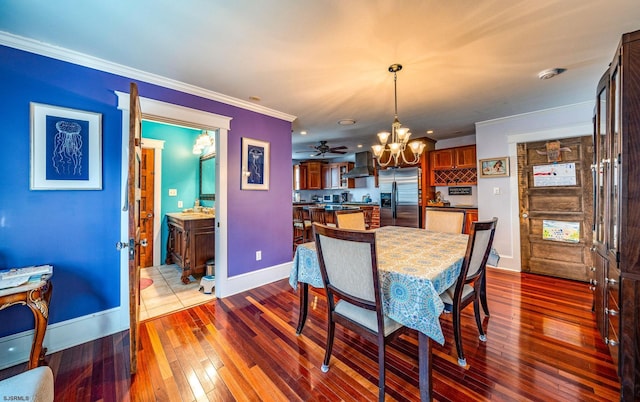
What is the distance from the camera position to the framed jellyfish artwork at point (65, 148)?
184cm

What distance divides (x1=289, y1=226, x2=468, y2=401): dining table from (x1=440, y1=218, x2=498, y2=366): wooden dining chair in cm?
7

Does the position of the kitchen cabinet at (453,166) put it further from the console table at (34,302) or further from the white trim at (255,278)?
the console table at (34,302)

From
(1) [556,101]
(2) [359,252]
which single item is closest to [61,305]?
(2) [359,252]

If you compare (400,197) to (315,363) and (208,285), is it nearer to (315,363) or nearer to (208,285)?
(208,285)

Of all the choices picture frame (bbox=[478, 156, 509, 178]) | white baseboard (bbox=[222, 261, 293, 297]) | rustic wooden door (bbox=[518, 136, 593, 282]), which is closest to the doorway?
white baseboard (bbox=[222, 261, 293, 297])

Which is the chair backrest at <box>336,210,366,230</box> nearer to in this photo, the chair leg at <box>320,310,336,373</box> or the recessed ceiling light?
the chair leg at <box>320,310,336,373</box>

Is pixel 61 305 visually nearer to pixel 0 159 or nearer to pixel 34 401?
pixel 0 159

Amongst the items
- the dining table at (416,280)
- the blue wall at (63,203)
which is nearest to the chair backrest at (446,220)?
the dining table at (416,280)

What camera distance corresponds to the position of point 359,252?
1.36 meters

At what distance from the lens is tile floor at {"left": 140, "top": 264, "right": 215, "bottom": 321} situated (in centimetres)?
255

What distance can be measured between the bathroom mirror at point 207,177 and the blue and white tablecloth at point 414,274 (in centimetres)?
274

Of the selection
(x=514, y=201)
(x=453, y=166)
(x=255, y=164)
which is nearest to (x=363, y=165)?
(x=453, y=166)

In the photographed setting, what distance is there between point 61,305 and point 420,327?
2690mm

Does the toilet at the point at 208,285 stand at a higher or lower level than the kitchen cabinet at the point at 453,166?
lower
